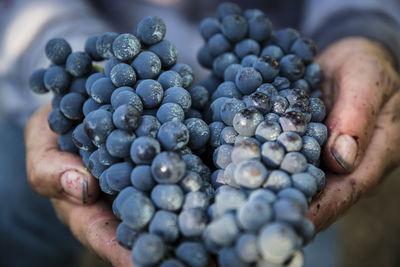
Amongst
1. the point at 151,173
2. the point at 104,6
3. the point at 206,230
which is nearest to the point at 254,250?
the point at 206,230

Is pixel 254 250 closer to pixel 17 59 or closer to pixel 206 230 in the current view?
pixel 206 230

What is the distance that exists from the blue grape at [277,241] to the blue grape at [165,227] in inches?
5.8

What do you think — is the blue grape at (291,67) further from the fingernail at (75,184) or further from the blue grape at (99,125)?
the fingernail at (75,184)

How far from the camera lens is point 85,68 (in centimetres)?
87

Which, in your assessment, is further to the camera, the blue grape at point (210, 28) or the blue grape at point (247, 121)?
the blue grape at point (210, 28)

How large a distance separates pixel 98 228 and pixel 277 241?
0.45 meters

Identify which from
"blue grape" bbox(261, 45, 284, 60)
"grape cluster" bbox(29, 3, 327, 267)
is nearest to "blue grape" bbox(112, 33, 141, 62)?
"grape cluster" bbox(29, 3, 327, 267)

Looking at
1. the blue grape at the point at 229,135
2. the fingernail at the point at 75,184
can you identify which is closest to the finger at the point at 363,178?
the blue grape at the point at 229,135

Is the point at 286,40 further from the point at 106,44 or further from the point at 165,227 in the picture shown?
the point at 165,227

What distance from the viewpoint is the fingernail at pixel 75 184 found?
2.83 ft

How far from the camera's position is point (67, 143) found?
92 cm

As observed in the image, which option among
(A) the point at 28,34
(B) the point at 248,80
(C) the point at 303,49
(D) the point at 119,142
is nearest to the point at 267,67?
(B) the point at 248,80

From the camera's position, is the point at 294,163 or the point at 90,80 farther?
the point at 90,80

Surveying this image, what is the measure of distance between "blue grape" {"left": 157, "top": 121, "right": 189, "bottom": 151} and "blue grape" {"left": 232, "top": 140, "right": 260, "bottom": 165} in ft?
0.33
